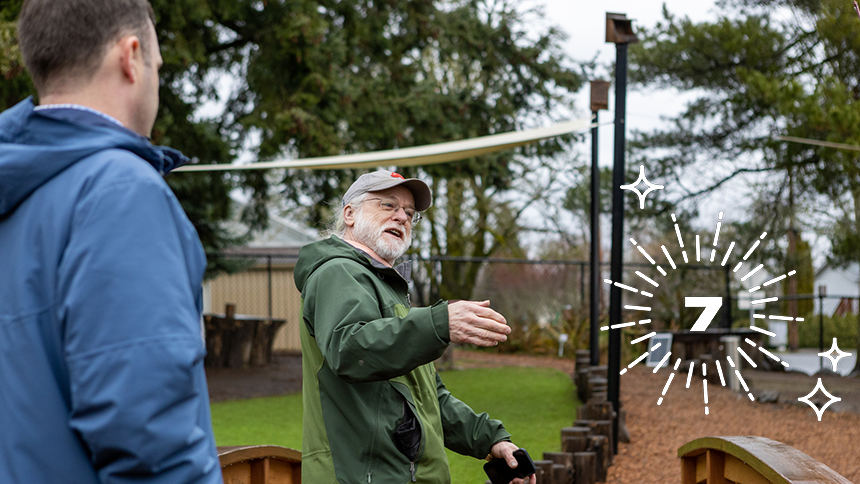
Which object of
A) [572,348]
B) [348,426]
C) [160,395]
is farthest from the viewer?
[572,348]

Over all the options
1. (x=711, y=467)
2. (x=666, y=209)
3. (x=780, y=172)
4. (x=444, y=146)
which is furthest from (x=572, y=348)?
(x=711, y=467)

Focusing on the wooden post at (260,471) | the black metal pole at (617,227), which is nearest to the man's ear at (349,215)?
the wooden post at (260,471)

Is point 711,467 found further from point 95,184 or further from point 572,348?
point 572,348

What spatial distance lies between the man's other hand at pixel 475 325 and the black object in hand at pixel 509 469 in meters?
0.76

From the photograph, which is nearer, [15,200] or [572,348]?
[15,200]

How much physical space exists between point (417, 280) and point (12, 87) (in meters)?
8.61

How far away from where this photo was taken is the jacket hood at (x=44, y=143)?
0.94 meters

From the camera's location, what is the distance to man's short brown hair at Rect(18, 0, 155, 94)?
988mm

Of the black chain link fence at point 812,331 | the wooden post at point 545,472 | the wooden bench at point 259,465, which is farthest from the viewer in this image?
the black chain link fence at point 812,331

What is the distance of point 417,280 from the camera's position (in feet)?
50.3

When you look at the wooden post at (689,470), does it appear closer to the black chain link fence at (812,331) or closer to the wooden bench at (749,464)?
the wooden bench at (749,464)

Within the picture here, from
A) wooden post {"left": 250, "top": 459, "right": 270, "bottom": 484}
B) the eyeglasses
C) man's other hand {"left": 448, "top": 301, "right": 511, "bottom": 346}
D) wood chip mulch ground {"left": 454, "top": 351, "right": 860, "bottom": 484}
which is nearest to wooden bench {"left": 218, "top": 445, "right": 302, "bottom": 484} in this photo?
wooden post {"left": 250, "top": 459, "right": 270, "bottom": 484}

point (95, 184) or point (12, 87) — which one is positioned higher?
point (12, 87)

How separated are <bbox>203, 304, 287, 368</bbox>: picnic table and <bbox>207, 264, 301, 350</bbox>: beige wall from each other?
22.2 feet
